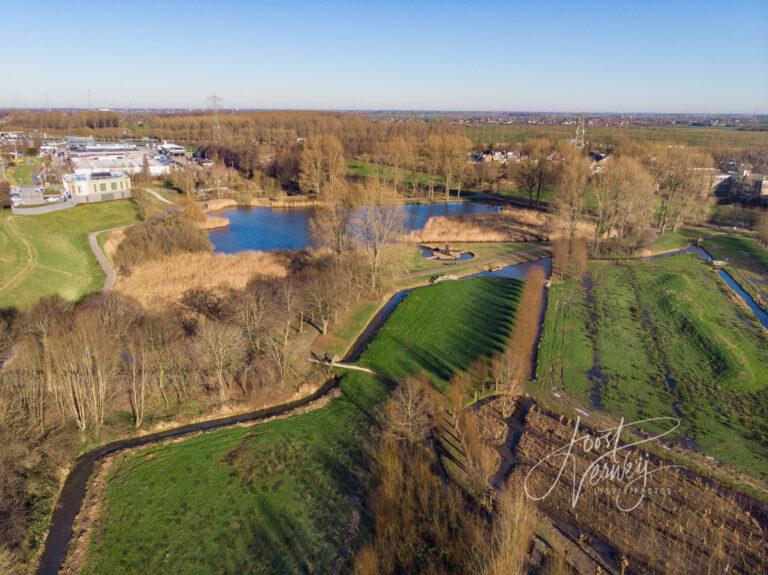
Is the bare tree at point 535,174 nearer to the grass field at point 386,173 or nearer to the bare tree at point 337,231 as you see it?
the grass field at point 386,173

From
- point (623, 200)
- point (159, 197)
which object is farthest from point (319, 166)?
point (623, 200)

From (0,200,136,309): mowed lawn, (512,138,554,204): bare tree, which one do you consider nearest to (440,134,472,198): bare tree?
(512,138,554,204): bare tree

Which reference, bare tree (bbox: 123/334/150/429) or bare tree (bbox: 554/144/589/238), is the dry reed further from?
bare tree (bbox: 554/144/589/238)

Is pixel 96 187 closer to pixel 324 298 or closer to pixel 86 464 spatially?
pixel 324 298

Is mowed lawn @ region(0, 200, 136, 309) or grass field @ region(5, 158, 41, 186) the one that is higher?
grass field @ region(5, 158, 41, 186)

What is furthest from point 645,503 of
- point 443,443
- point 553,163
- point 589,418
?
point 553,163

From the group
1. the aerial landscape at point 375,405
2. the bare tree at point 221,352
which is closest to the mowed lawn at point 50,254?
the aerial landscape at point 375,405
